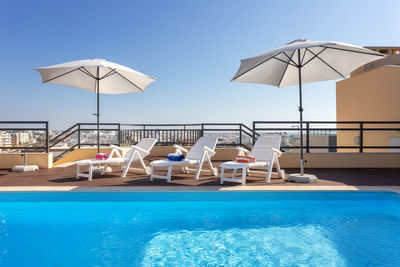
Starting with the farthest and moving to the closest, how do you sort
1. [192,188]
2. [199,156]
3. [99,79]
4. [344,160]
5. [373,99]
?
[373,99] → [344,160] → [99,79] → [199,156] → [192,188]

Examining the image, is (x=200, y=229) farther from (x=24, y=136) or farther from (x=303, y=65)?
(x=24, y=136)

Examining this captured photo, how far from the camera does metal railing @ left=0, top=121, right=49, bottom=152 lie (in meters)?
6.82

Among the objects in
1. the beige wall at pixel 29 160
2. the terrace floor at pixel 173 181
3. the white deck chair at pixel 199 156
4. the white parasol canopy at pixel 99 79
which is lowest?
the terrace floor at pixel 173 181

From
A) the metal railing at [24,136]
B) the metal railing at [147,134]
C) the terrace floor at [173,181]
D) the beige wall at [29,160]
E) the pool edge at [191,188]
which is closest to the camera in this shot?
the pool edge at [191,188]

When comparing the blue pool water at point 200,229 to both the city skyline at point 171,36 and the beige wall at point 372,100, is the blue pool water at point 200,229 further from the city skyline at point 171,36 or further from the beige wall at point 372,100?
the beige wall at point 372,100

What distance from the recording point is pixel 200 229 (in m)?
3.18

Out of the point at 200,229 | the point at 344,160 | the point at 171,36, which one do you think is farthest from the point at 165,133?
the point at 200,229

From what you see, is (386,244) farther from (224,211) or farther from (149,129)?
(149,129)

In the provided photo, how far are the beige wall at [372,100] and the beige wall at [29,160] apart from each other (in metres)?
13.4

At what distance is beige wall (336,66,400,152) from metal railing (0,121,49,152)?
533 inches

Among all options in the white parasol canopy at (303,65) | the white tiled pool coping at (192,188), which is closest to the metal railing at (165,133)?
the white parasol canopy at (303,65)

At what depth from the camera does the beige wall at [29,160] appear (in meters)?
6.66

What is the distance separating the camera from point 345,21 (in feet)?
36.7

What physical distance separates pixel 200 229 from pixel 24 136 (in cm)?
618
